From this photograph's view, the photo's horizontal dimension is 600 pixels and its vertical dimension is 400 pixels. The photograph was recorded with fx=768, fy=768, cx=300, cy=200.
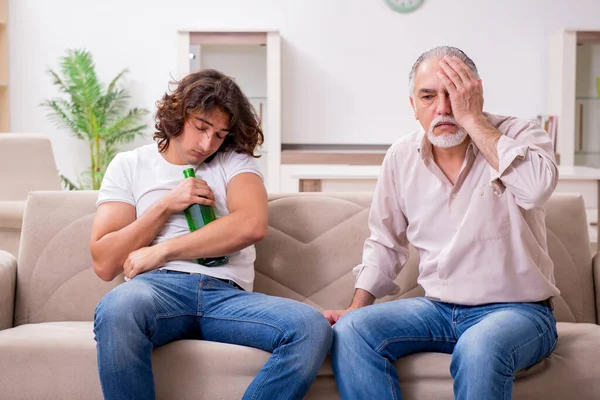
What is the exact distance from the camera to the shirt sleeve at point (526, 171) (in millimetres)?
1856

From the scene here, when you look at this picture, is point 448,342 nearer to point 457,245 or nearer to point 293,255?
point 457,245

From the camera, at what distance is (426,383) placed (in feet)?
6.23

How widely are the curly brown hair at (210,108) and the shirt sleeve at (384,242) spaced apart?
1.35 feet

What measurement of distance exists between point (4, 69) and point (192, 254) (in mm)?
4711

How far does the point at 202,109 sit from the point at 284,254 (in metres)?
0.54

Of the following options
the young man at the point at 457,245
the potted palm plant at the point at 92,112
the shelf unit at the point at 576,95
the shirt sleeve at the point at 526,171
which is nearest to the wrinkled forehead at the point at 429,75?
the young man at the point at 457,245

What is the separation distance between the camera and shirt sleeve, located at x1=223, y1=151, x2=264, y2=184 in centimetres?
224

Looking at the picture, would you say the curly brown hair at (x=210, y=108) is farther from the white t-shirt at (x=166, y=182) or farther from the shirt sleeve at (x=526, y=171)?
the shirt sleeve at (x=526, y=171)

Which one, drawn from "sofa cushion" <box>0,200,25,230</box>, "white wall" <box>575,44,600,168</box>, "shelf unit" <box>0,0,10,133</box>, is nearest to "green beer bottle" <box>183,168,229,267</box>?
"sofa cushion" <box>0,200,25,230</box>

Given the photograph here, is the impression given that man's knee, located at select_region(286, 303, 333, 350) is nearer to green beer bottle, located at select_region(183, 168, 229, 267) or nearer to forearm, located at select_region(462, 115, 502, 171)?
green beer bottle, located at select_region(183, 168, 229, 267)

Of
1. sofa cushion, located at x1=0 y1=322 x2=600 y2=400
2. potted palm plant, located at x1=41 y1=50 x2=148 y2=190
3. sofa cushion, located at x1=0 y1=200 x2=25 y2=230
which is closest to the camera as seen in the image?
sofa cushion, located at x1=0 y1=322 x2=600 y2=400

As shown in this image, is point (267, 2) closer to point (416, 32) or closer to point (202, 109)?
point (416, 32)

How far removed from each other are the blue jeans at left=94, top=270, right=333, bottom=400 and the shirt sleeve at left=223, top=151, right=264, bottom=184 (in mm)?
332

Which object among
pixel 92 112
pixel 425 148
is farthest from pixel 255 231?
pixel 92 112
